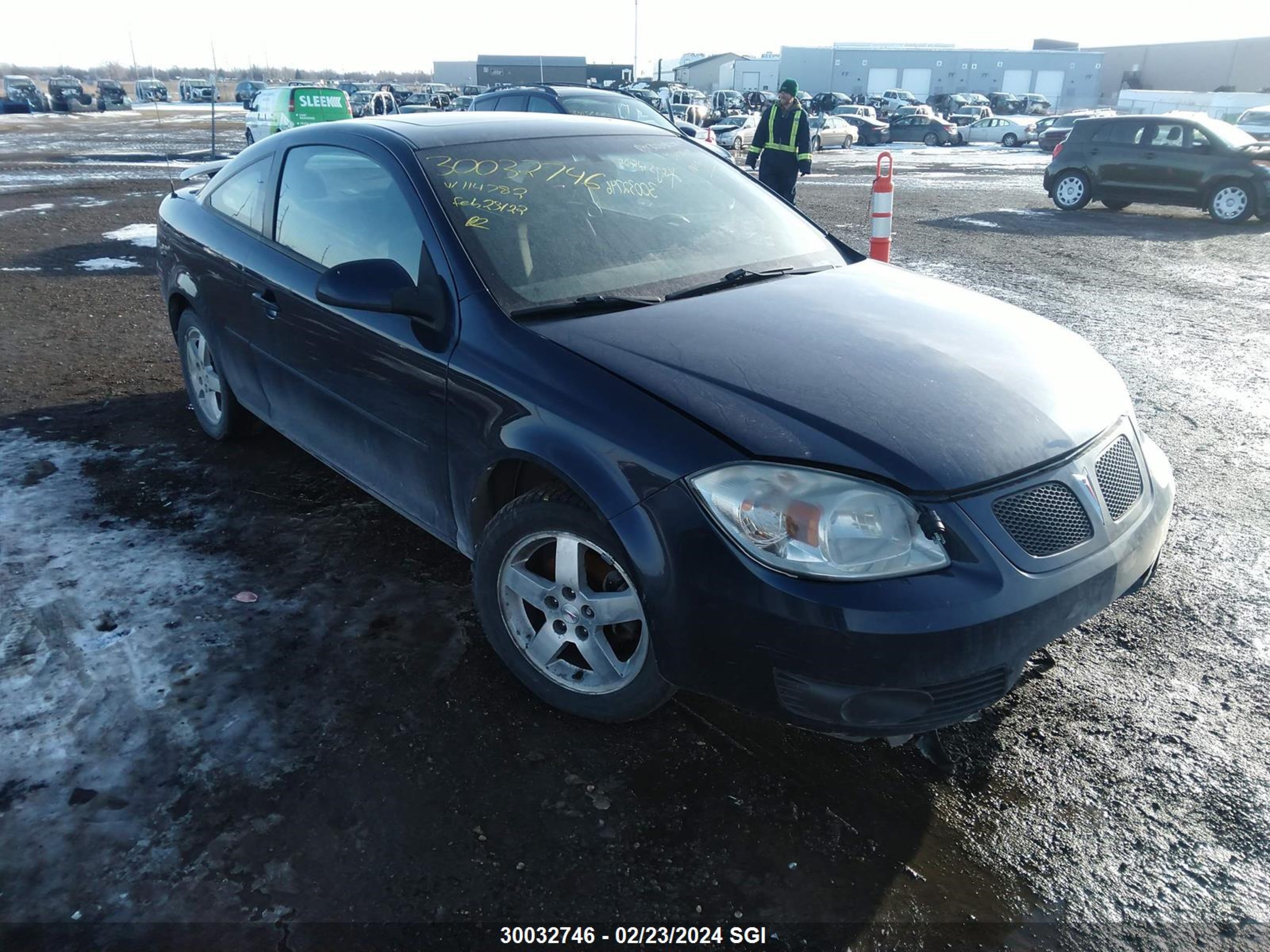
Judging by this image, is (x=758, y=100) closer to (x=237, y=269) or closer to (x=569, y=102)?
(x=569, y=102)

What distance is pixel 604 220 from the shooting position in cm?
324

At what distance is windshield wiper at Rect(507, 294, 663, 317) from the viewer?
2797 millimetres

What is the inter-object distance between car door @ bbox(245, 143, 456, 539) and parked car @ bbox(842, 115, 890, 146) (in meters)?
37.7

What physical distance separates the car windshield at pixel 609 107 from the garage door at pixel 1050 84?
243 feet

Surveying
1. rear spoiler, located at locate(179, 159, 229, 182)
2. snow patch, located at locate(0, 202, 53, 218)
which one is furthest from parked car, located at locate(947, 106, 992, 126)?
rear spoiler, located at locate(179, 159, 229, 182)

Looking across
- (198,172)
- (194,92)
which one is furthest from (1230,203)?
(194,92)

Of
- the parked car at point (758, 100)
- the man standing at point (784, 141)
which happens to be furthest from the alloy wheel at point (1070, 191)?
the parked car at point (758, 100)

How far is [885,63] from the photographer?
76000 millimetres

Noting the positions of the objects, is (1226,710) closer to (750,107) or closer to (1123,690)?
(1123,690)

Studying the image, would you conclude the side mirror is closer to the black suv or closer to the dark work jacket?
the dark work jacket

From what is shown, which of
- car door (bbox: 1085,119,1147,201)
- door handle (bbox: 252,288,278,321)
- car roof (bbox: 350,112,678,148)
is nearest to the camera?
car roof (bbox: 350,112,678,148)

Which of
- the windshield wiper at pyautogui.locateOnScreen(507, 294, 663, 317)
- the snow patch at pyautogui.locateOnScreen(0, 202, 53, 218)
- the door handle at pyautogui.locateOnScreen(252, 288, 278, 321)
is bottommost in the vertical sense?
the snow patch at pyautogui.locateOnScreen(0, 202, 53, 218)

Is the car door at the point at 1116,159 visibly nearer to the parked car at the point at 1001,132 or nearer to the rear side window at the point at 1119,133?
the rear side window at the point at 1119,133

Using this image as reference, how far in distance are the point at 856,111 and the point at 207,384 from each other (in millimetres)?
→ 46322
